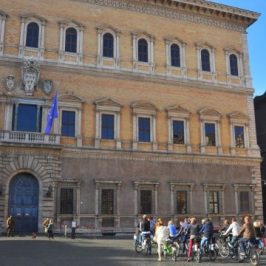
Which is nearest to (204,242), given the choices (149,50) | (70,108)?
(70,108)

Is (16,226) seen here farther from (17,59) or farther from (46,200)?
(17,59)

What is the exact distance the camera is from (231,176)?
32844mm

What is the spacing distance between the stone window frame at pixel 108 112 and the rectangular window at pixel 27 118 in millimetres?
3919

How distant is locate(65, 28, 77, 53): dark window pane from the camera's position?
30.5m

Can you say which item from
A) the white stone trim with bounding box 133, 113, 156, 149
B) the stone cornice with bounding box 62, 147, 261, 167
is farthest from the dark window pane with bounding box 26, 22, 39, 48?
the white stone trim with bounding box 133, 113, 156, 149

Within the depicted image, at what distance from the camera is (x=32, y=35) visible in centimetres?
2978

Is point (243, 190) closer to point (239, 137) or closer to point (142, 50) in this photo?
point (239, 137)

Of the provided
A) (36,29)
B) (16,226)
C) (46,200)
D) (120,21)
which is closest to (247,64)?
(120,21)

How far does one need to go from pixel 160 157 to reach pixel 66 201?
747cm

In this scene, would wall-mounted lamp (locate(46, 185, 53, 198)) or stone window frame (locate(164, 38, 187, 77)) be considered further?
stone window frame (locate(164, 38, 187, 77))

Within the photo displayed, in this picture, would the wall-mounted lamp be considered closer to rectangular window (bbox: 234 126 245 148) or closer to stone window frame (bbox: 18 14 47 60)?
stone window frame (bbox: 18 14 47 60)

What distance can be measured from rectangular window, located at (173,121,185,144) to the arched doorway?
421 inches

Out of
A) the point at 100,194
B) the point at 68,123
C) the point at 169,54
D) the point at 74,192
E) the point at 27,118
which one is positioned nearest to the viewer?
the point at 74,192

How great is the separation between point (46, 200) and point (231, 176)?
1426 cm
